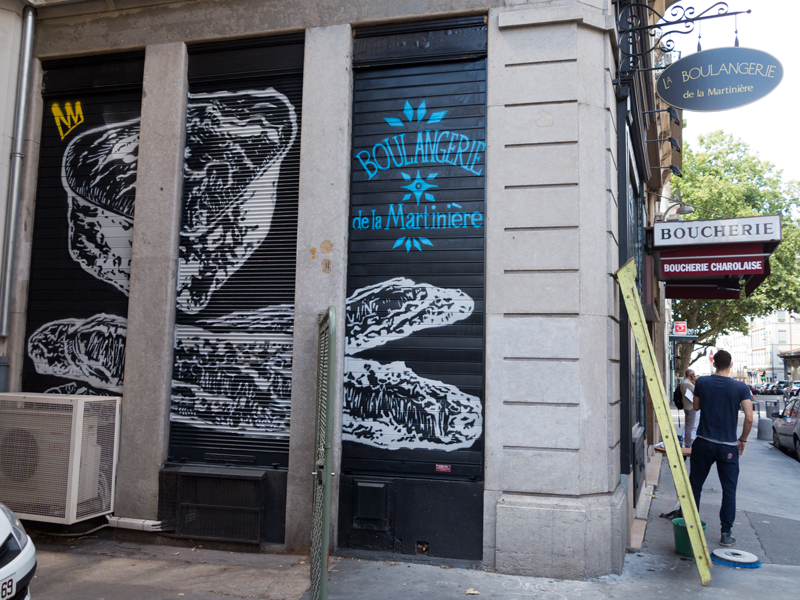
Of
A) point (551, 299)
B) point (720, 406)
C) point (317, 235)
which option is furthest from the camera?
point (720, 406)

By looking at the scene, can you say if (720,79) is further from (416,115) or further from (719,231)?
(416,115)

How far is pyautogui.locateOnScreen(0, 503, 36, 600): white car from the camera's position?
11.7 ft

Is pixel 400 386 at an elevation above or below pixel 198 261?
below

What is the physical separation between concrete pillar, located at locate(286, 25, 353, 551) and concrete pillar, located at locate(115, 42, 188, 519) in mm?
1546

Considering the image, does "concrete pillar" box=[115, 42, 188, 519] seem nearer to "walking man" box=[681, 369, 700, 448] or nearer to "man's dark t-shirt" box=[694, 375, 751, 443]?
"man's dark t-shirt" box=[694, 375, 751, 443]

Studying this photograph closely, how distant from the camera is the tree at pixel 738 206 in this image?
34781 millimetres

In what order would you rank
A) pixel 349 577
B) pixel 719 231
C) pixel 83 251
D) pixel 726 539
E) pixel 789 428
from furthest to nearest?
pixel 789 428 → pixel 719 231 → pixel 83 251 → pixel 726 539 → pixel 349 577

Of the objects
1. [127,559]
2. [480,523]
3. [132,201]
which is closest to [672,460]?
[480,523]

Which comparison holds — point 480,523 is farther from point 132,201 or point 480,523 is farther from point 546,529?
point 132,201

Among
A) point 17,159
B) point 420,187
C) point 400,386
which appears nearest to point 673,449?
point 400,386

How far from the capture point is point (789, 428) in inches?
609

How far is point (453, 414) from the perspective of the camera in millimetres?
5988

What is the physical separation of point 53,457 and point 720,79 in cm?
834

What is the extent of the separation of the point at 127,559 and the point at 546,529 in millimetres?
4113
